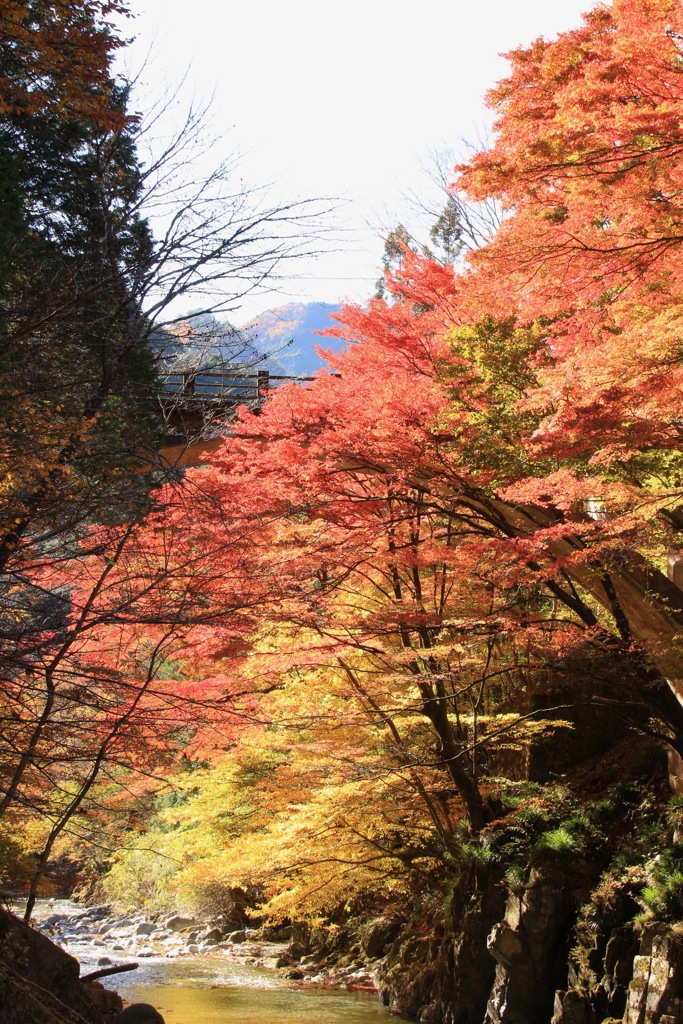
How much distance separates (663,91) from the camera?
5.34 meters

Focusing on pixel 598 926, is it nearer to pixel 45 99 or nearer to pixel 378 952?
pixel 378 952

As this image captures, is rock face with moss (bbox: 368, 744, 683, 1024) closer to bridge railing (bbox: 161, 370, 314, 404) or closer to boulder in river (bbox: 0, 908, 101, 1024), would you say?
boulder in river (bbox: 0, 908, 101, 1024)

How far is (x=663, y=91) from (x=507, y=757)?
881cm

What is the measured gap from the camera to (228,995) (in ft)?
36.6

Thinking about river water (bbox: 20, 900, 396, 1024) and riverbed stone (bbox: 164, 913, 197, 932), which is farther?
riverbed stone (bbox: 164, 913, 197, 932)

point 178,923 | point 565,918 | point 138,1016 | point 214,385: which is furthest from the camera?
point 178,923

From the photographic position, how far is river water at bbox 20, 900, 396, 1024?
9883 millimetres

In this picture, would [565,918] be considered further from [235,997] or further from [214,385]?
[214,385]

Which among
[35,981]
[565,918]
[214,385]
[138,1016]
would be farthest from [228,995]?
[214,385]

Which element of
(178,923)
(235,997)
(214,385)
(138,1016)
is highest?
(214,385)

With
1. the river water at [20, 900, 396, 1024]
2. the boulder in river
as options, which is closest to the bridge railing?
the boulder in river

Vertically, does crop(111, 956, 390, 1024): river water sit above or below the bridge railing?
below

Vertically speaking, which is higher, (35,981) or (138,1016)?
(35,981)

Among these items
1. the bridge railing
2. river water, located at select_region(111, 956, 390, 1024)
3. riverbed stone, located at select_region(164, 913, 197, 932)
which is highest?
the bridge railing
